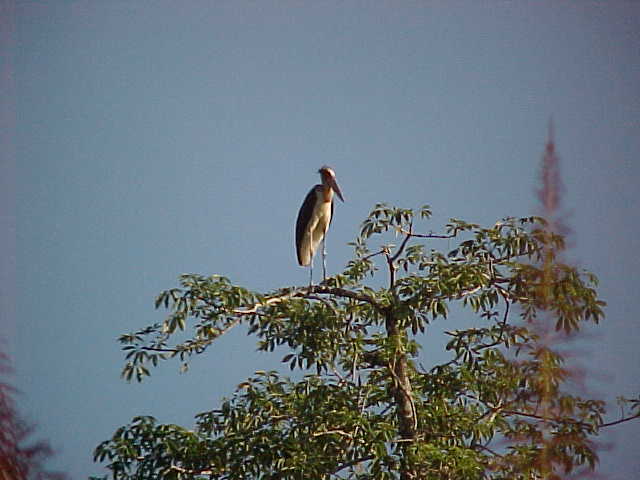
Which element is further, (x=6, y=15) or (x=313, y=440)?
(x=6, y=15)

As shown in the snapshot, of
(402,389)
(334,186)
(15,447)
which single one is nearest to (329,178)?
(334,186)

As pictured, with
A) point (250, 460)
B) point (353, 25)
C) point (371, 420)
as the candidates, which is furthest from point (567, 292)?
point (353, 25)

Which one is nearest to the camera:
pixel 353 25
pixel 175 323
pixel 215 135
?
pixel 175 323

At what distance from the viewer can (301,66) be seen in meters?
6.11

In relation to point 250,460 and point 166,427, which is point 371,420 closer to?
point 250,460

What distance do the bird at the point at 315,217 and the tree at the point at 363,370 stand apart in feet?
2.50

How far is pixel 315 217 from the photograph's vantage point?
12.1 ft

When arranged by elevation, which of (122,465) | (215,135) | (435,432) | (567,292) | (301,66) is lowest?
(122,465)

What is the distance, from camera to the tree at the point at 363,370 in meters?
2.30

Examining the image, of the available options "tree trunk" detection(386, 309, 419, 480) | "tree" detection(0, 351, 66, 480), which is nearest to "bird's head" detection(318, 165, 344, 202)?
"tree trunk" detection(386, 309, 419, 480)

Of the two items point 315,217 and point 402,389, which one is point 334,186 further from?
point 402,389

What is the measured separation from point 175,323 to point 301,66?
4191 mm

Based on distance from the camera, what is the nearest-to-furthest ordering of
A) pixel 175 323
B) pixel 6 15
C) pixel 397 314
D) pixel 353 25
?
pixel 175 323, pixel 397 314, pixel 6 15, pixel 353 25

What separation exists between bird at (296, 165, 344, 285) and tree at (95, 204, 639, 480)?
2.50 feet
